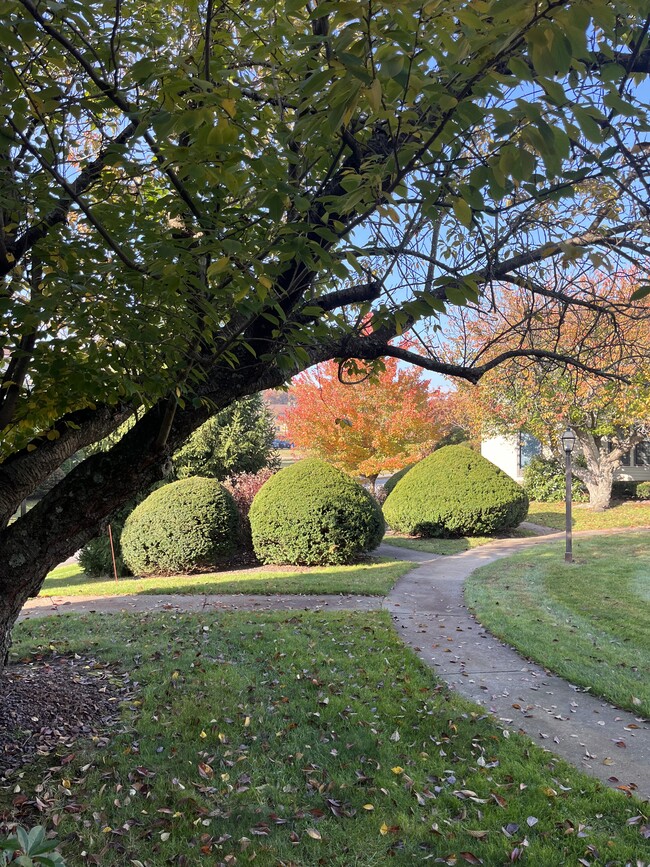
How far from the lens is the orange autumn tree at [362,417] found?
53.5 feet

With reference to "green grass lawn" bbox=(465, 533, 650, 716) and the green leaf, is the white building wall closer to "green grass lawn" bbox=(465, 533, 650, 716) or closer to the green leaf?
"green grass lawn" bbox=(465, 533, 650, 716)

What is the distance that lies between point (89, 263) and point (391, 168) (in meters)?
1.38

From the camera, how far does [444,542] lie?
13.7 metres

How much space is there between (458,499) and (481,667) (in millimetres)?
9017

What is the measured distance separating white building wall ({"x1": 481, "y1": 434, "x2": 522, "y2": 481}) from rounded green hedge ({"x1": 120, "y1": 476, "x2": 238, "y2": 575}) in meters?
15.0

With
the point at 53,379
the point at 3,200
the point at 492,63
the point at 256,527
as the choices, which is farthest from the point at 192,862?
the point at 256,527

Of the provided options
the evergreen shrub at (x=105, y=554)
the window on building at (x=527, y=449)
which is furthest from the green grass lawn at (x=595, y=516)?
the evergreen shrub at (x=105, y=554)

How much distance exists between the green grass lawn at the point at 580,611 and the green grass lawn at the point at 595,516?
164 inches

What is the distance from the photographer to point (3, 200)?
94.2 inches

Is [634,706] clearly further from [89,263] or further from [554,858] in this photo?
[89,263]

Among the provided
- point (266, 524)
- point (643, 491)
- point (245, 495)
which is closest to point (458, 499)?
point (245, 495)

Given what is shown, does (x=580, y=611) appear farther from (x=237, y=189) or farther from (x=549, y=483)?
(x=549, y=483)

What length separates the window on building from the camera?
22.9 m

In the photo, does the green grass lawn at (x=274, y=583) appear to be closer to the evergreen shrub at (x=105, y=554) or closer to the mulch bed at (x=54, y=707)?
the evergreen shrub at (x=105, y=554)
